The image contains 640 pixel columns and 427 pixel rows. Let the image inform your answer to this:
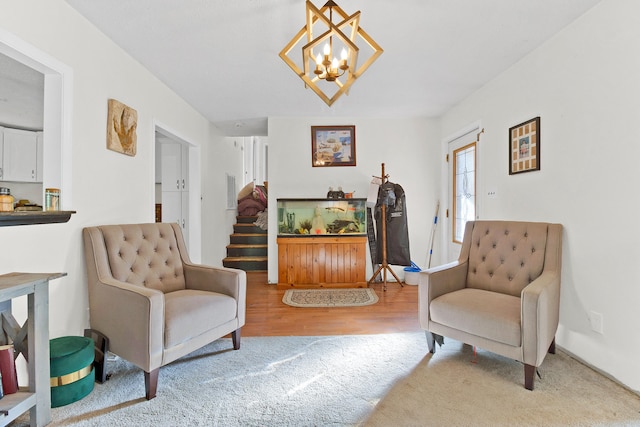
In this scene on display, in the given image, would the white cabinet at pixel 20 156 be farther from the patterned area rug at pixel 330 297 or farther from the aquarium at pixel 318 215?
the patterned area rug at pixel 330 297

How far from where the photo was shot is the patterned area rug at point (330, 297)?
132 inches

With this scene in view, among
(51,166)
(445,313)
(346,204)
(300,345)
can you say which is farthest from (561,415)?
(51,166)

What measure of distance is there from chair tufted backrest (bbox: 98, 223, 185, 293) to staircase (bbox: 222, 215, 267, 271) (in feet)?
7.97

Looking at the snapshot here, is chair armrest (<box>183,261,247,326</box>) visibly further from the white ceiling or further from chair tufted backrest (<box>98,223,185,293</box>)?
the white ceiling

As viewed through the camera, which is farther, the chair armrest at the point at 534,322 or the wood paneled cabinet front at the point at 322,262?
the wood paneled cabinet front at the point at 322,262

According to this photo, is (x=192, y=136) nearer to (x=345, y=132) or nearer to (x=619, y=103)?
(x=345, y=132)

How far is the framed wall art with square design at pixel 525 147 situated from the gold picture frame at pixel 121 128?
3318mm

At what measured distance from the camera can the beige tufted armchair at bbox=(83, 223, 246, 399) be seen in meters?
1.70

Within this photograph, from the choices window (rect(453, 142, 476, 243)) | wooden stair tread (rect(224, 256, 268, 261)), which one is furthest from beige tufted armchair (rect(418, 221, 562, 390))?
wooden stair tread (rect(224, 256, 268, 261))

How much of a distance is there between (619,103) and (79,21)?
11.3ft

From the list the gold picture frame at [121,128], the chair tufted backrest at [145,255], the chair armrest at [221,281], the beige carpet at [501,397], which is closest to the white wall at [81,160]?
the gold picture frame at [121,128]

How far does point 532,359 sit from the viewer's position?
5.58 ft

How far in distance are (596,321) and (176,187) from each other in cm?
454

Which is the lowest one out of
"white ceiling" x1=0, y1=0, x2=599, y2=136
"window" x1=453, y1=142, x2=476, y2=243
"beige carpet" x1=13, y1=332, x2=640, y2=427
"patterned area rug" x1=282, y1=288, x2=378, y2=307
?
"beige carpet" x1=13, y1=332, x2=640, y2=427
